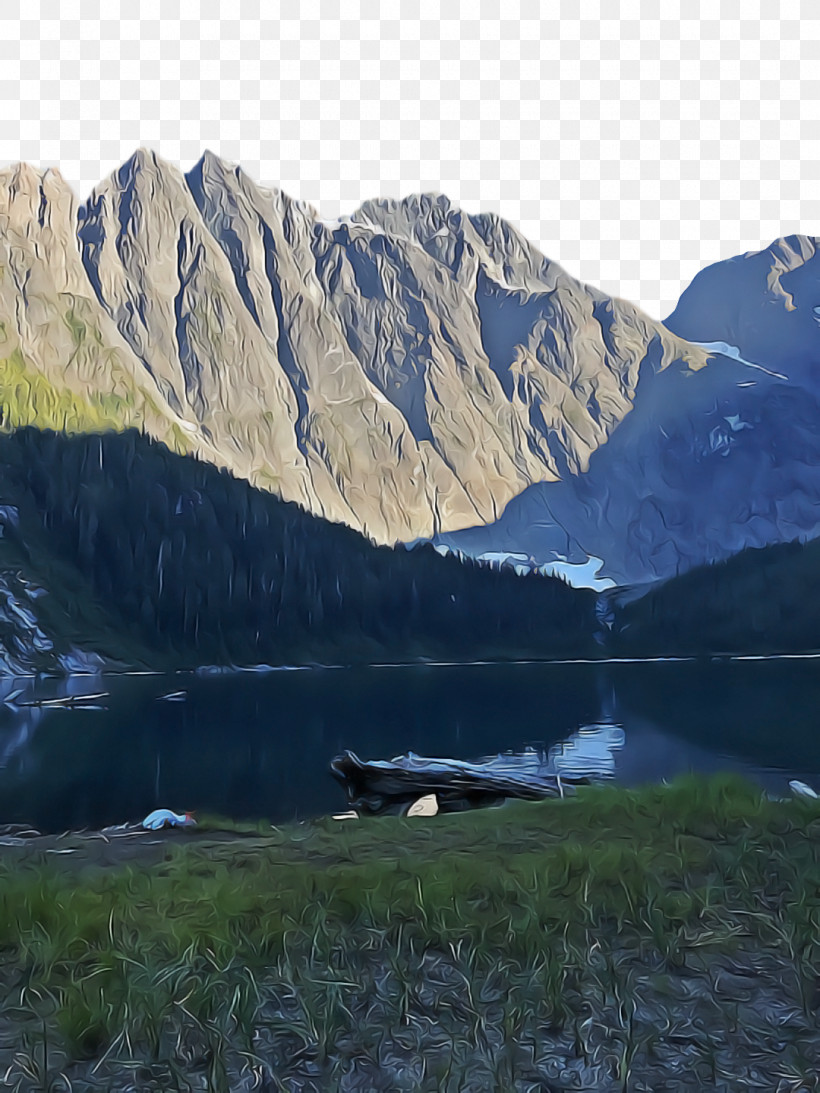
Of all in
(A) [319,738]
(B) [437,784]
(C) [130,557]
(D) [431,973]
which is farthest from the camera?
(C) [130,557]

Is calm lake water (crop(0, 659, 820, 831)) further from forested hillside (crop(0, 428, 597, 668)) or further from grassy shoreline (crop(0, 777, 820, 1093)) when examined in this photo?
forested hillside (crop(0, 428, 597, 668))

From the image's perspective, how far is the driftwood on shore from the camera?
78.3ft

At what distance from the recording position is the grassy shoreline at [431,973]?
6258 millimetres

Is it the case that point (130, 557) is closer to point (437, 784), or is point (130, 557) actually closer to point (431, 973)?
point (437, 784)

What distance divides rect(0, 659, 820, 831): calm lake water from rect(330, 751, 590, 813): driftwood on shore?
10.8ft

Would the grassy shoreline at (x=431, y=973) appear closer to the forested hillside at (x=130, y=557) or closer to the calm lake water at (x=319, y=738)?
the calm lake water at (x=319, y=738)

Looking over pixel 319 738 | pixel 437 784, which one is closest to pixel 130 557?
pixel 319 738

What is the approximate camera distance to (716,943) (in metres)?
8.14

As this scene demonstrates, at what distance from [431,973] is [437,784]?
17288 mm

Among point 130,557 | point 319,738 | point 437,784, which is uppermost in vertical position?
point 130,557

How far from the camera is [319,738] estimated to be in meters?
56.8

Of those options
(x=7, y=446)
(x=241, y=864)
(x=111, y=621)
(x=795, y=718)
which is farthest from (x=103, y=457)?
(x=241, y=864)

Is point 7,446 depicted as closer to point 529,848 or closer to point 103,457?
point 103,457

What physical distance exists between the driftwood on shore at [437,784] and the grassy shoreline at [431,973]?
12049 millimetres
